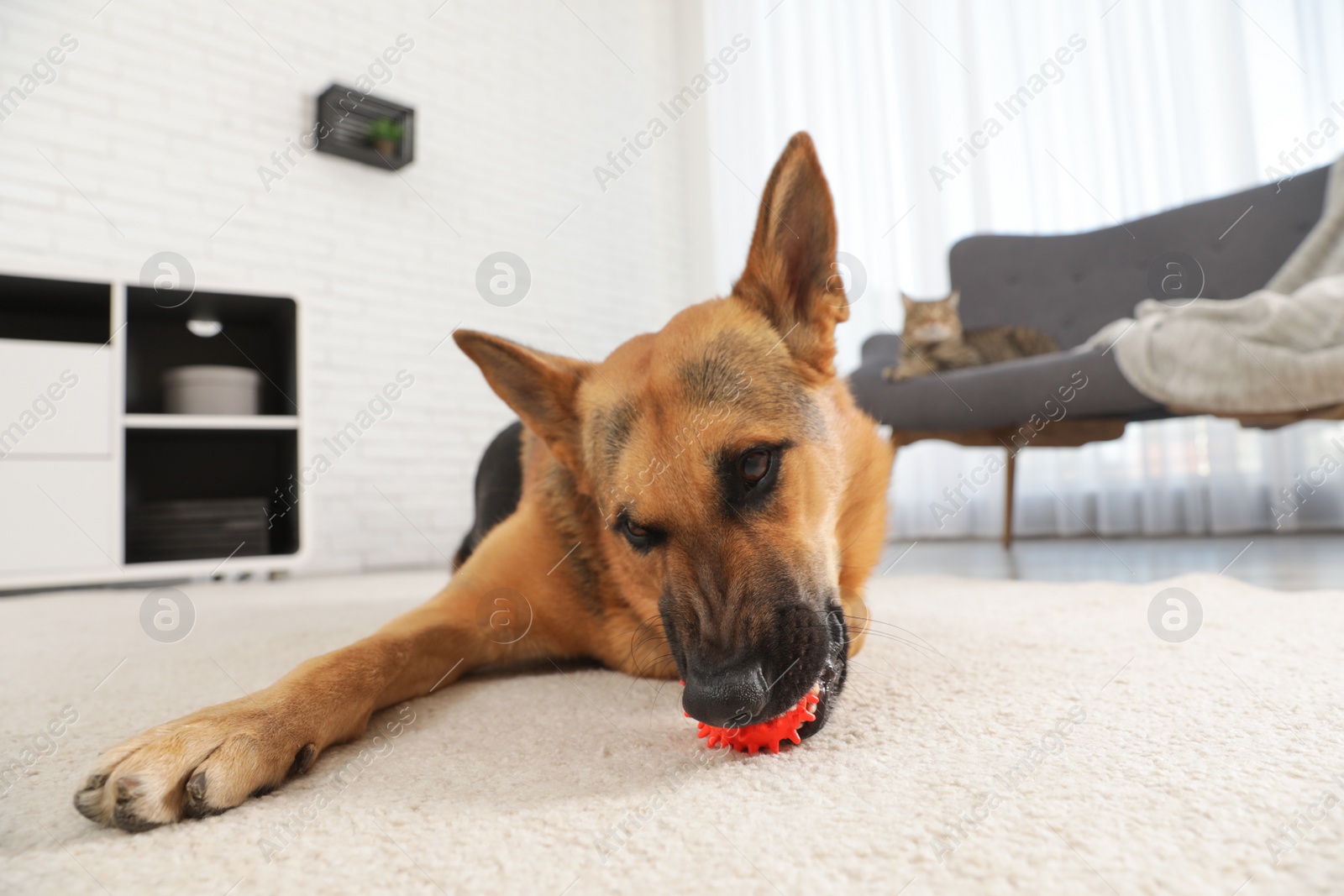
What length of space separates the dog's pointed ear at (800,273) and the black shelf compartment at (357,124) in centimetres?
487

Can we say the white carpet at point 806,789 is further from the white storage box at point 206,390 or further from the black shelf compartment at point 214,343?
the black shelf compartment at point 214,343

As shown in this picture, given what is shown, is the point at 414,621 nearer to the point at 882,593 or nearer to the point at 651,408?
the point at 651,408

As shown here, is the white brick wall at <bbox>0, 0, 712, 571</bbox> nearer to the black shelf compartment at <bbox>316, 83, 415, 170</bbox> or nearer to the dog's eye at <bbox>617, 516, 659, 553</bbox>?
the black shelf compartment at <bbox>316, 83, 415, 170</bbox>

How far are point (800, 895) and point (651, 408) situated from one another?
2.76 ft

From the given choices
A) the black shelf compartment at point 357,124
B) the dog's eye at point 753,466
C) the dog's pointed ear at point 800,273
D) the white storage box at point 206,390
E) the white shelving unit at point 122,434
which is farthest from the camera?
the black shelf compartment at point 357,124

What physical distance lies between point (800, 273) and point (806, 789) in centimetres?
98

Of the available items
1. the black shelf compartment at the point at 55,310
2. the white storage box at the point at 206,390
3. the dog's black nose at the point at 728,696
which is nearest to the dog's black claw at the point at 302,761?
the dog's black nose at the point at 728,696

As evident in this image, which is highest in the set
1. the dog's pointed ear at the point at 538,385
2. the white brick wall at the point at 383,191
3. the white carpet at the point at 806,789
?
the white brick wall at the point at 383,191

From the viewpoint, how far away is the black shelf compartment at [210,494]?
12.7ft

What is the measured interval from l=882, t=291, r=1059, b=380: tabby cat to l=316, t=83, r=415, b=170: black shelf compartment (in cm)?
385

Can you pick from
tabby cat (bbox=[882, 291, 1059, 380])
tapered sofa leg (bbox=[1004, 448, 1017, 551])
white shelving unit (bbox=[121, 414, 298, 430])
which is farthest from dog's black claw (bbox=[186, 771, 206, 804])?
tapered sofa leg (bbox=[1004, 448, 1017, 551])

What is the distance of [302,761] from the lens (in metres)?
1.01

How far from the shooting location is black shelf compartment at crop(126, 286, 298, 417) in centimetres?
424

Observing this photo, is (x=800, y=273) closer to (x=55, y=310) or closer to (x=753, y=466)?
(x=753, y=466)
